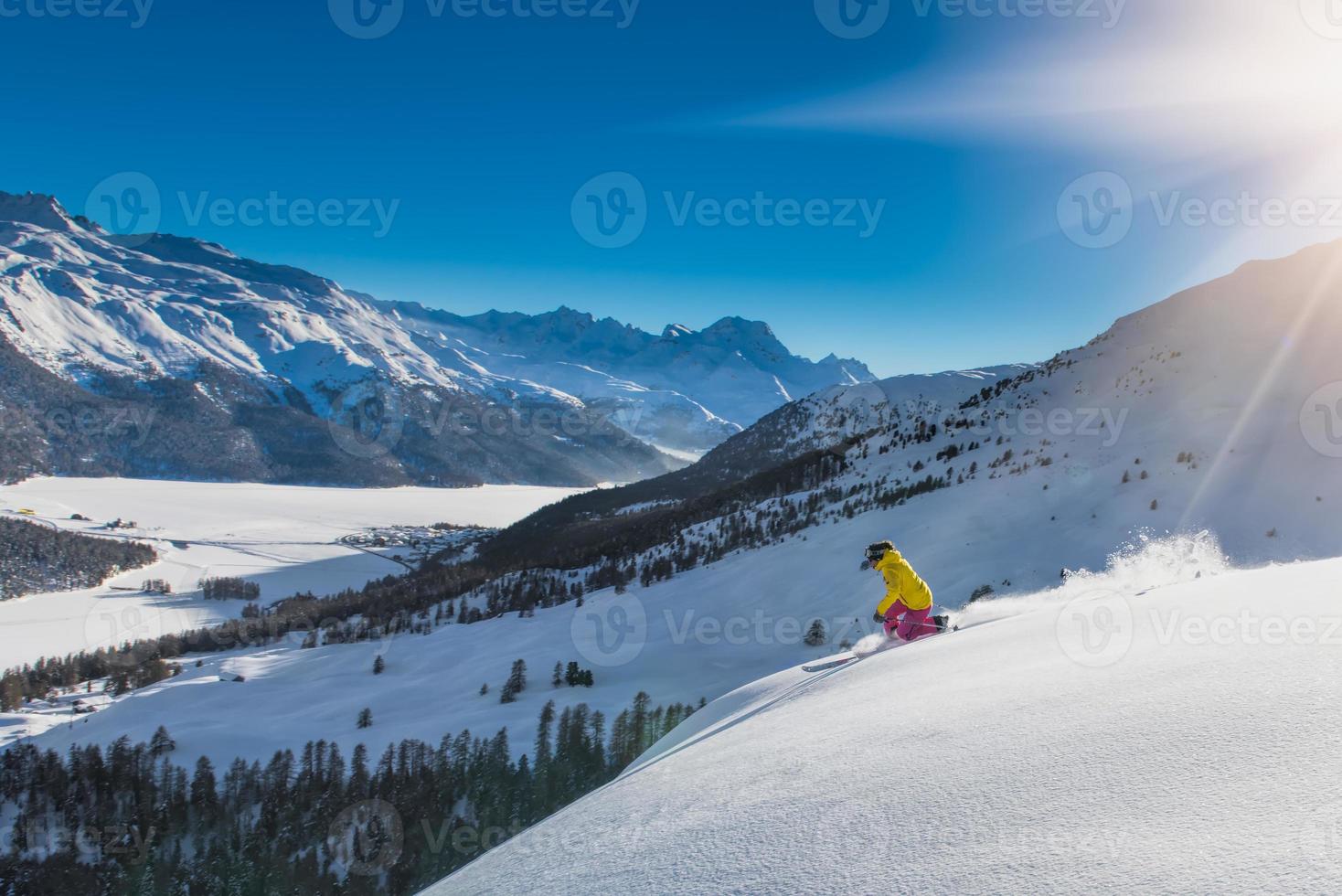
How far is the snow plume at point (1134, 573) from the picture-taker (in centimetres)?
1067

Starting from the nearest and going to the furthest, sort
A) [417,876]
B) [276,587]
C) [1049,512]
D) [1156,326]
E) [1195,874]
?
[1195,874] < [417,876] < [1049,512] < [1156,326] < [276,587]

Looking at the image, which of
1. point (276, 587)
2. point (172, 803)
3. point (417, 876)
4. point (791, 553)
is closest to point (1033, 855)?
point (417, 876)

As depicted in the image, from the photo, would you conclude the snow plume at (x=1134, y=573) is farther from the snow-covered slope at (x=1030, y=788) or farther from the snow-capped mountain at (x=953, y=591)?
the snow-covered slope at (x=1030, y=788)

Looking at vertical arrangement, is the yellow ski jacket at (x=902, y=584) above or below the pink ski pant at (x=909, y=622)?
above

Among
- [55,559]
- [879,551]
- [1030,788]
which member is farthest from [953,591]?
[55,559]

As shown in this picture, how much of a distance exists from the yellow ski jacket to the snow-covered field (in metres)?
42.3

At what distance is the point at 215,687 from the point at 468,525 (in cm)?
9175

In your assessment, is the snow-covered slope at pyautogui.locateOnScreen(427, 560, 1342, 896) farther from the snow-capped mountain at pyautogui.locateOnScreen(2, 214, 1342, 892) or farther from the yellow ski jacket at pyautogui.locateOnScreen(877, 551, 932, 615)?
the yellow ski jacket at pyautogui.locateOnScreen(877, 551, 932, 615)

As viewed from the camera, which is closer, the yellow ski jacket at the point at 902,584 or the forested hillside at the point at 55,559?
the yellow ski jacket at the point at 902,584

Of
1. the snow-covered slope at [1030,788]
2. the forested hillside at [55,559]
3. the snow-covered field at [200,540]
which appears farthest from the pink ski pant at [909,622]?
the forested hillside at [55,559]

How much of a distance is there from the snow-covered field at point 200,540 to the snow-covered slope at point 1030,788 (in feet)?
142

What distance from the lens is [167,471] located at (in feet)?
592

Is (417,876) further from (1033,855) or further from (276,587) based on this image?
(276,587)

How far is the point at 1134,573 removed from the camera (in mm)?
11844
